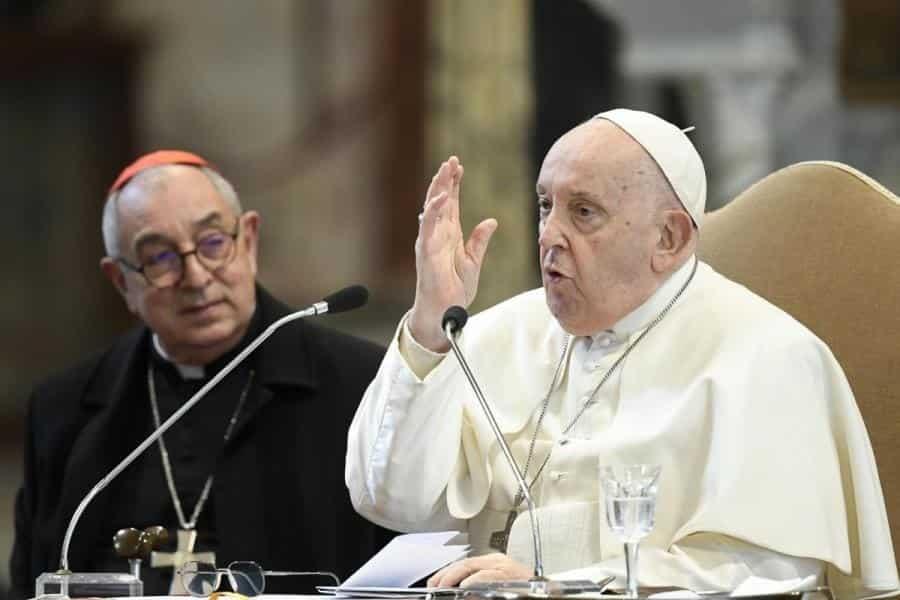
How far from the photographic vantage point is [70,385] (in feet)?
20.2

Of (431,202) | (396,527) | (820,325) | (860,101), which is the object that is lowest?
(396,527)

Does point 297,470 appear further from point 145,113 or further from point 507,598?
point 145,113

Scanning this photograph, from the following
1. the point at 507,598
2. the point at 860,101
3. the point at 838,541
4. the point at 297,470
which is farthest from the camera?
the point at 860,101

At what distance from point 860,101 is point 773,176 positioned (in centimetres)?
379

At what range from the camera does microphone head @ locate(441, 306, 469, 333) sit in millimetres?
4020

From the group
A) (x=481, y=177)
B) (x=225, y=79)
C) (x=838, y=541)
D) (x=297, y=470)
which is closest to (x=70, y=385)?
(x=297, y=470)

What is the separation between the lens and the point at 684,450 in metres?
4.26

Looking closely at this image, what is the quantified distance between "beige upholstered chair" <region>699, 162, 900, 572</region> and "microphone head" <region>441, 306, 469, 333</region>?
43.2 inches

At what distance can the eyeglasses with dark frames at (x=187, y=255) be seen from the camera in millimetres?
5746

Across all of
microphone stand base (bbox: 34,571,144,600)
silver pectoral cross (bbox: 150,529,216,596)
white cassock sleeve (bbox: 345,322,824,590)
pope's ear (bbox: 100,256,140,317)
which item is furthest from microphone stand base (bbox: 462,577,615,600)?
pope's ear (bbox: 100,256,140,317)

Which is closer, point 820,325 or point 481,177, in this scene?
point 820,325

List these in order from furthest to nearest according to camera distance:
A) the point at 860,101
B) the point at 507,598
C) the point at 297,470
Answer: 1. the point at 860,101
2. the point at 297,470
3. the point at 507,598

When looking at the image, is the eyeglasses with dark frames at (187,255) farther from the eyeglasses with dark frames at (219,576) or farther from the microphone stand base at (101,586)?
the eyeglasses with dark frames at (219,576)

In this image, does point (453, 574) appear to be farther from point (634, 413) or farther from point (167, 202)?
point (167, 202)
